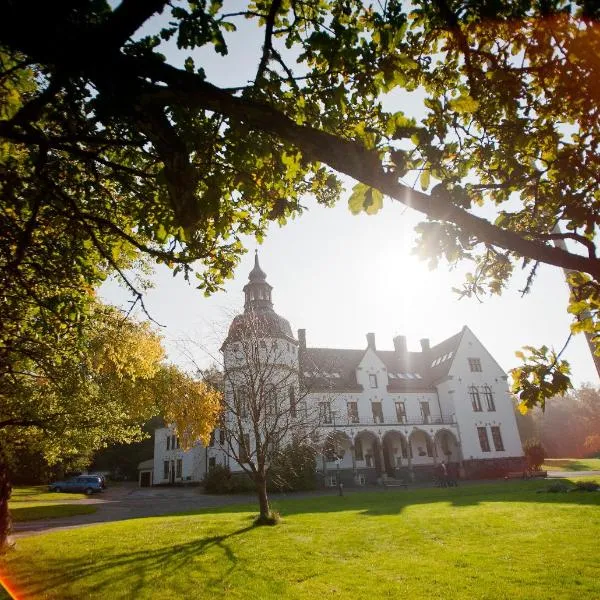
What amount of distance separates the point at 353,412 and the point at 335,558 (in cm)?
3279

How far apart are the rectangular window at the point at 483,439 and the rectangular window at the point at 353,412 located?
41.9 feet

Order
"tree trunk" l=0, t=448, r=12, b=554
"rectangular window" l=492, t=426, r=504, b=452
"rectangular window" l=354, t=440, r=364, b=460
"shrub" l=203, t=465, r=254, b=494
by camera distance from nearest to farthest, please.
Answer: "tree trunk" l=0, t=448, r=12, b=554 → "shrub" l=203, t=465, r=254, b=494 → "rectangular window" l=354, t=440, r=364, b=460 → "rectangular window" l=492, t=426, r=504, b=452

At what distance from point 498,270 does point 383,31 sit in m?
2.87

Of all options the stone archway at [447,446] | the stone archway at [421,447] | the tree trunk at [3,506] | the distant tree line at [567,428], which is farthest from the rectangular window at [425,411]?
the tree trunk at [3,506]

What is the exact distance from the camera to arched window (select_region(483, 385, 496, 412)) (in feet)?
146

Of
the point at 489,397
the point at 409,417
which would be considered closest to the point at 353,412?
the point at 409,417

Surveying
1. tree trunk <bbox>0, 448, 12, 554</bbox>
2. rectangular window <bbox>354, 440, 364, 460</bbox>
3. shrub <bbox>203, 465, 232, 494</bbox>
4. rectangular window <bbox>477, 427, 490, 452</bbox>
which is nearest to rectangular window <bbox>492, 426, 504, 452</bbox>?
rectangular window <bbox>477, 427, 490, 452</bbox>

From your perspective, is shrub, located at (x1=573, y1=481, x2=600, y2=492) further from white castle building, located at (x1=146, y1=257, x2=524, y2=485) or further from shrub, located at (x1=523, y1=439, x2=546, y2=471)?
shrub, located at (x1=523, y1=439, x2=546, y2=471)

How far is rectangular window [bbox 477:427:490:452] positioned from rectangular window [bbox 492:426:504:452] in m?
0.85

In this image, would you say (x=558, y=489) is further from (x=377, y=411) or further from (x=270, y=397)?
(x=377, y=411)

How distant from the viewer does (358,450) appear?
4147 cm

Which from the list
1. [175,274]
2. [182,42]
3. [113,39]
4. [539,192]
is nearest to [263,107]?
[113,39]

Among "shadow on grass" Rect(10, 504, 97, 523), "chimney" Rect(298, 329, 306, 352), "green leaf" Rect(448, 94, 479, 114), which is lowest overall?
"shadow on grass" Rect(10, 504, 97, 523)

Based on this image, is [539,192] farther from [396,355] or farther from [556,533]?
[396,355]
